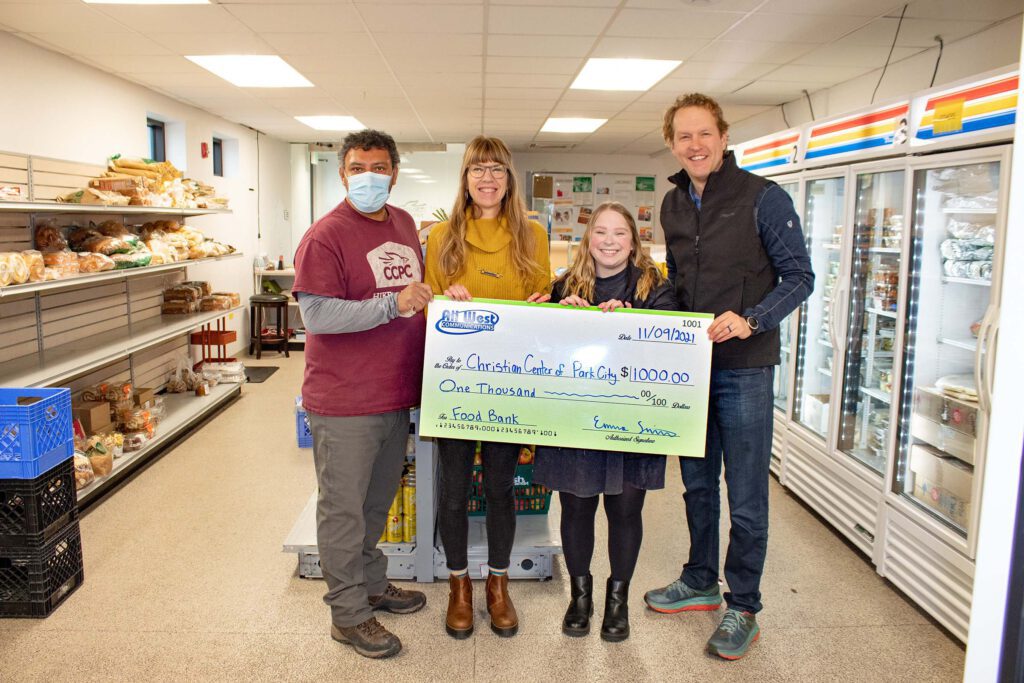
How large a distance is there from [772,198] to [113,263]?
4042 mm

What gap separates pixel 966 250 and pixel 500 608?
2494 millimetres

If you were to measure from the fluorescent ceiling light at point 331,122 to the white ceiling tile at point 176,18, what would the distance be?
3.95 meters

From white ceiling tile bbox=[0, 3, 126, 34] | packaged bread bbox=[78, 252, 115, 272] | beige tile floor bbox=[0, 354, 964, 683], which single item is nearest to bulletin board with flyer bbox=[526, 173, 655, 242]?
white ceiling tile bbox=[0, 3, 126, 34]

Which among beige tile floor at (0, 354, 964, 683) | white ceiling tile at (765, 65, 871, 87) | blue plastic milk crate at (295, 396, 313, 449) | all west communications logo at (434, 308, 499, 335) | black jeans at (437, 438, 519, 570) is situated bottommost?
beige tile floor at (0, 354, 964, 683)

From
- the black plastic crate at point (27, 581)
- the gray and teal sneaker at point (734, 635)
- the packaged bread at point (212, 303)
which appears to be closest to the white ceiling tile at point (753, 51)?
the gray and teal sneaker at point (734, 635)

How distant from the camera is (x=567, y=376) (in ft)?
8.45

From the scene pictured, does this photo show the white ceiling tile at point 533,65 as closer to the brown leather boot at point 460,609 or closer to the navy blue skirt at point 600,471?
the navy blue skirt at point 600,471

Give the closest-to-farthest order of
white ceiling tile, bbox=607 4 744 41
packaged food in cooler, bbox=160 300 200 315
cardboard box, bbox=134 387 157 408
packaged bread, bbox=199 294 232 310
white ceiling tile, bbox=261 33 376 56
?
white ceiling tile, bbox=607 4 744 41, white ceiling tile, bbox=261 33 376 56, cardboard box, bbox=134 387 157 408, packaged food in cooler, bbox=160 300 200 315, packaged bread, bbox=199 294 232 310

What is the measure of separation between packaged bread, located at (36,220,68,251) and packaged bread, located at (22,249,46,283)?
2.35ft

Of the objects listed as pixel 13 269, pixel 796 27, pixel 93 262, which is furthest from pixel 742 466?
pixel 93 262

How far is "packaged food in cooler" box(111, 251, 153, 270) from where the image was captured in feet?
15.7

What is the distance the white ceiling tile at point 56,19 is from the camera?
4.17m

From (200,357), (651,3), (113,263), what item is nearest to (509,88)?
(651,3)

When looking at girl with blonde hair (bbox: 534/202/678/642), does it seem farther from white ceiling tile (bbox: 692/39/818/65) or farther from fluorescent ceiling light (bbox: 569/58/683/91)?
fluorescent ceiling light (bbox: 569/58/683/91)
